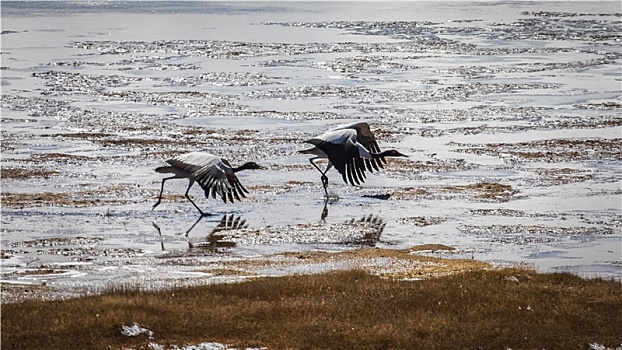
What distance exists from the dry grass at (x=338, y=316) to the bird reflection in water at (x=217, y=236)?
432 centimetres

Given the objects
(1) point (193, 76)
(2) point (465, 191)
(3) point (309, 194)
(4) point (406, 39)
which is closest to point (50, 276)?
(3) point (309, 194)

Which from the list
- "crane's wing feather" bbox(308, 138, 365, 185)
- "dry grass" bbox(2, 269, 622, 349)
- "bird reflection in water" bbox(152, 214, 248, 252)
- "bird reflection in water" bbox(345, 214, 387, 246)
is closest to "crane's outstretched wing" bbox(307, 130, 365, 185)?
"crane's wing feather" bbox(308, 138, 365, 185)

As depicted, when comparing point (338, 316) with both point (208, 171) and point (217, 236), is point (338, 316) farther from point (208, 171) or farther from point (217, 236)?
point (208, 171)

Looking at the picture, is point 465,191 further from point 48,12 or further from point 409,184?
point 48,12

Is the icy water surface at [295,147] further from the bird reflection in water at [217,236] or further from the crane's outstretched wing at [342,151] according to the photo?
the crane's outstretched wing at [342,151]

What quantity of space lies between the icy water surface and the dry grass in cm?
226

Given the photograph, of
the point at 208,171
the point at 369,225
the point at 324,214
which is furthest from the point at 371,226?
→ the point at 208,171

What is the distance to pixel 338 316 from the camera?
12.0 m

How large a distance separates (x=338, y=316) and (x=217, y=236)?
7.00m

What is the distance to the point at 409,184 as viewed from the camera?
2352 centimetres

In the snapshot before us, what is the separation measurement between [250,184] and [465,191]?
4.42 m

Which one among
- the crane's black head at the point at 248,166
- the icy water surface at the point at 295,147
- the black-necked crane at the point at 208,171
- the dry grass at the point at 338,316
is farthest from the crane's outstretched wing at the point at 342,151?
the dry grass at the point at 338,316

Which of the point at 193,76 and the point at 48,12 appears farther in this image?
the point at 48,12

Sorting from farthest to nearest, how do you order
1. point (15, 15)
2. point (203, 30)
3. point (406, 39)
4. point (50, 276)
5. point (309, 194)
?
1. point (15, 15)
2. point (203, 30)
3. point (406, 39)
4. point (309, 194)
5. point (50, 276)
